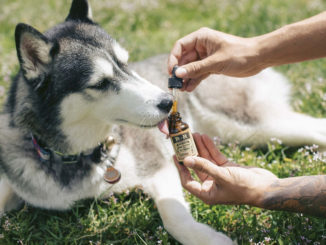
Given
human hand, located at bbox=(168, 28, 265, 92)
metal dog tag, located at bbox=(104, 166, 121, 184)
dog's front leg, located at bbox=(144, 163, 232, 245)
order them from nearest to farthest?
dog's front leg, located at bbox=(144, 163, 232, 245)
human hand, located at bbox=(168, 28, 265, 92)
metal dog tag, located at bbox=(104, 166, 121, 184)

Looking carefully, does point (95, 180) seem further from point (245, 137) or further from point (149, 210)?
point (245, 137)

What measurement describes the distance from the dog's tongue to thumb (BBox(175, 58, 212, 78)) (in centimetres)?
36

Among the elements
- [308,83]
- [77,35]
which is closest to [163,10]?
[308,83]

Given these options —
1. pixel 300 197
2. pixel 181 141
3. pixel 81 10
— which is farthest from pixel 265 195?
pixel 81 10

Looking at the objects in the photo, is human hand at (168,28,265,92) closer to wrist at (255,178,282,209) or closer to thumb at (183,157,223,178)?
thumb at (183,157,223,178)

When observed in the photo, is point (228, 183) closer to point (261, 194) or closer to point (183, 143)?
point (261, 194)

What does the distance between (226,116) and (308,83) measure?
1.38 metres

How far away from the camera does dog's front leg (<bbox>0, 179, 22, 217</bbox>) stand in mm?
2768

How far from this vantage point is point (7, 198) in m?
2.79

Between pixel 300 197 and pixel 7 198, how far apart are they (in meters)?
2.35

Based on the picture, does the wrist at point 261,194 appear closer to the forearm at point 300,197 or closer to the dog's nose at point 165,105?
the forearm at point 300,197

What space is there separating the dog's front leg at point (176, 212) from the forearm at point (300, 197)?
434 millimetres

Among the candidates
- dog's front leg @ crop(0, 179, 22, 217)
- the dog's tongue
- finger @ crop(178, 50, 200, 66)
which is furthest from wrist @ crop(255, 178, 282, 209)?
dog's front leg @ crop(0, 179, 22, 217)

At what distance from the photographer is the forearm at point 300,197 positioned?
80.7 inches
